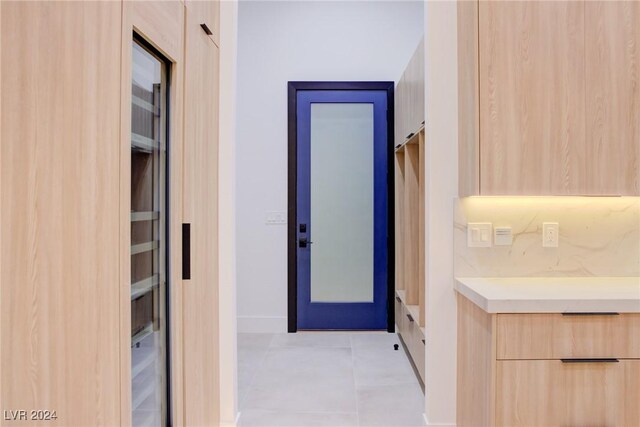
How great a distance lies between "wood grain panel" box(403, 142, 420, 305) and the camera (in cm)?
369

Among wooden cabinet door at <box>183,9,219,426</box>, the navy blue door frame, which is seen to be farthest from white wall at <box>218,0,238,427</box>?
the navy blue door frame

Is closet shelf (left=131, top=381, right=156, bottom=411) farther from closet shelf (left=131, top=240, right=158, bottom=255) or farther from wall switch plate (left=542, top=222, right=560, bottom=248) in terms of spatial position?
wall switch plate (left=542, top=222, right=560, bottom=248)

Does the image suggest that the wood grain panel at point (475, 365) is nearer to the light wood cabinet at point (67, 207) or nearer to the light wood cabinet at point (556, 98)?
the light wood cabinet at point (556, 98)

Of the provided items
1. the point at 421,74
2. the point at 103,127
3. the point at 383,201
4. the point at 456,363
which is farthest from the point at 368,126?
the point at 103,127

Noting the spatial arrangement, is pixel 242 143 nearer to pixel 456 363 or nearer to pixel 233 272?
pixel 233 272

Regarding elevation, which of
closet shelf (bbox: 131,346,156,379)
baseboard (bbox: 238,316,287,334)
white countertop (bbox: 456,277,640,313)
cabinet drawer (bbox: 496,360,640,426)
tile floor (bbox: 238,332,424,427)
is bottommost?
tile floor (bbox: 238,332,424,427)

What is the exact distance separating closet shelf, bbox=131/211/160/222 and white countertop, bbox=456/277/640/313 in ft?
4.45

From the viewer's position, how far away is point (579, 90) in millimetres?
2053

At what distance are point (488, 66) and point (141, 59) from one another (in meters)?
1.48

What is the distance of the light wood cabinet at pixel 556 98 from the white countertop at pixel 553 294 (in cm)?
44

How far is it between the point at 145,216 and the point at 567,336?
1.71 m

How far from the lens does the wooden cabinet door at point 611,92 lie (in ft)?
6.73

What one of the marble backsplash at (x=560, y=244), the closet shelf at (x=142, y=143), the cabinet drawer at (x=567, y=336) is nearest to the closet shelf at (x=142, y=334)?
the closet shelf at (x=142, y=143)

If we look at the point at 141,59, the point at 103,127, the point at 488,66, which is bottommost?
the point at 103,127
